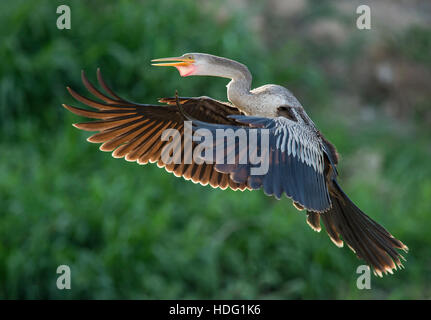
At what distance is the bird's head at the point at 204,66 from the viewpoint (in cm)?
404

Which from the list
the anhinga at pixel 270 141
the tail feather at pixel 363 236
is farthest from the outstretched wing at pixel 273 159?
the tail feather at pixel 363 236

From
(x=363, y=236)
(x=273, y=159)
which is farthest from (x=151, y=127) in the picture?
(x=363, y=236)

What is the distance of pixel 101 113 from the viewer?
4566 millimetres

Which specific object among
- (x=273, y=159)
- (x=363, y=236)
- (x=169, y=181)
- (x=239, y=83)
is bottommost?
(x=363, y=236)

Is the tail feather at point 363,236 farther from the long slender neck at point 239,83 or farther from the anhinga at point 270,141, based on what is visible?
the long slender neck at point 239,83

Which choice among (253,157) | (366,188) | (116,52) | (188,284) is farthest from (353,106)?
(253,157)

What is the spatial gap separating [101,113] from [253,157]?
1.19 meters

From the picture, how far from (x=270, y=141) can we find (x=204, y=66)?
0.57 m

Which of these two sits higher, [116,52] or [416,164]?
[116,52]

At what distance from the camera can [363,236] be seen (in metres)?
4.62

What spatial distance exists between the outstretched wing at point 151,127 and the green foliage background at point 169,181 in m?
3.39

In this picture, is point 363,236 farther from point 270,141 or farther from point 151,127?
point 151,127

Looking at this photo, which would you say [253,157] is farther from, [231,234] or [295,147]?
[231,234]

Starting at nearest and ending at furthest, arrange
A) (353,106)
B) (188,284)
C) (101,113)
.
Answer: (101,113), (188,284), (353,106)
